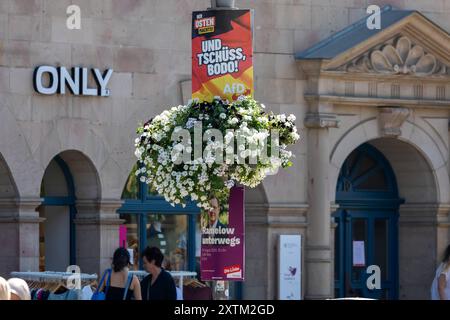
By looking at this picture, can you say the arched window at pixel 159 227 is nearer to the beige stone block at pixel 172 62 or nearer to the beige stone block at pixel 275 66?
the beige stone block at pixel 172 62

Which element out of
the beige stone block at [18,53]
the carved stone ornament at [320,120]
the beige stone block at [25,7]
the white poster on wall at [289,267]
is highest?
the beige stone block at [25,7]

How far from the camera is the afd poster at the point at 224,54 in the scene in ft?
48.8

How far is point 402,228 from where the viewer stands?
2491 centimetres

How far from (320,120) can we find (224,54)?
8.34 metres

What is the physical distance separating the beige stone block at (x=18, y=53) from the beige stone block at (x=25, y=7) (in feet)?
1.39

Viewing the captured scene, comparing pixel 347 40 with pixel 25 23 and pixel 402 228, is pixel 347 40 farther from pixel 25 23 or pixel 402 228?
pixel 25 23

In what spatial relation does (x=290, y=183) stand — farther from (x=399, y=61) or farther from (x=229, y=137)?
(x=229, y=137)

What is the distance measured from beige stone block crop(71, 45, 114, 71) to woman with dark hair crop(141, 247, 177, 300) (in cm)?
570

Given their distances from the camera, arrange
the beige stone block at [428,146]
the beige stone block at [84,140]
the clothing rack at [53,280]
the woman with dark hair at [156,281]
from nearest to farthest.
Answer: the woman with dark hair at [156,281] → the clothing rack at [53,280] → the beige stone block at [84,140] → the beige stone block at [428,146]

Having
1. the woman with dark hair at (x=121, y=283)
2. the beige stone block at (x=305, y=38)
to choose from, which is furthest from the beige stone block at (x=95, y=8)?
the woman with dark hair at (x=121, y=283)

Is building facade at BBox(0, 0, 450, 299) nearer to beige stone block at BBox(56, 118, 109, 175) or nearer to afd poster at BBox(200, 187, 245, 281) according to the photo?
beige stone block at BBox(56, 118, 109, 175)

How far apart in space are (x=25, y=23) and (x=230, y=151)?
647 centimetres

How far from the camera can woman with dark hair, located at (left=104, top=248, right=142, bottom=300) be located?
611 inches

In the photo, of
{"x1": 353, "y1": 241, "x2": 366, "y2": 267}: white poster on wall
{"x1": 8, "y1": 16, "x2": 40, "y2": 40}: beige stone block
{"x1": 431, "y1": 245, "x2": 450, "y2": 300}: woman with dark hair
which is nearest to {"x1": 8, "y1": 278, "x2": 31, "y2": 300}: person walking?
{"x1": 431, "y1": 245, "x2": 450, "y2": 300}: woman with dark hair
